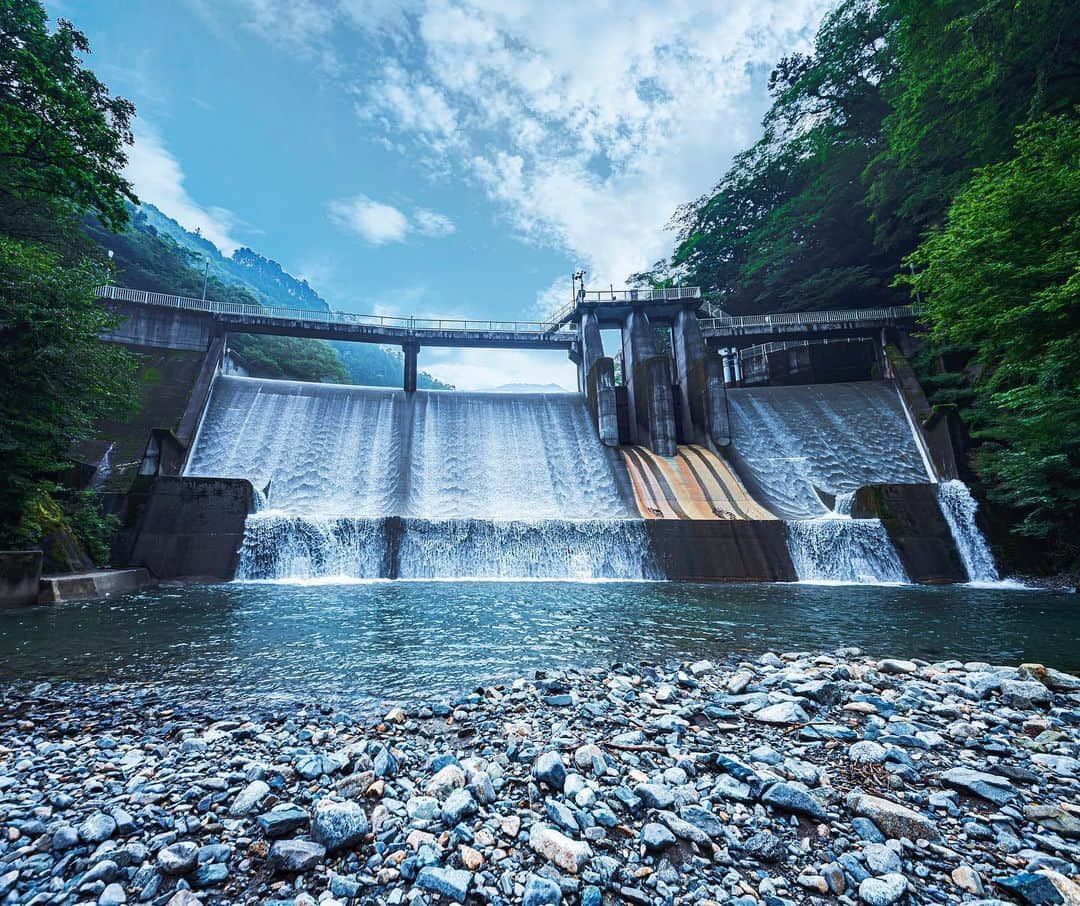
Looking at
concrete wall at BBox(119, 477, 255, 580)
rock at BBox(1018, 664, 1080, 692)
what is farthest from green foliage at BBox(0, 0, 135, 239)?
rock at BBox(1018, 664, 1080, 692)

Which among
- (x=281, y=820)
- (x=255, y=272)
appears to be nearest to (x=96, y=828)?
(x=281, y=820)

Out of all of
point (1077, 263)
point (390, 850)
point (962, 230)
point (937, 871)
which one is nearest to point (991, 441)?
point (962, 230)

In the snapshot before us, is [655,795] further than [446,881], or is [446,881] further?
[655,795]

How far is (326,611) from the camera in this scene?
779cm

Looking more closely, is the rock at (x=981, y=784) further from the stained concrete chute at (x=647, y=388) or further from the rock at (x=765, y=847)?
the stained concrete chute at (x=647, y=388)

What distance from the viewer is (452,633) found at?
619cm

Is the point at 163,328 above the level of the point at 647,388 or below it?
above

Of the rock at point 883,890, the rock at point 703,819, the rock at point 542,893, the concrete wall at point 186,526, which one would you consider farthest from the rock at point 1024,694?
the concrete wall at point 186,526

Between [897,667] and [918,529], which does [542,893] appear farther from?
[918,529]

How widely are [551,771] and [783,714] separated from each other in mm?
1719

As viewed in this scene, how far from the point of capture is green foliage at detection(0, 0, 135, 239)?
9.60 meters

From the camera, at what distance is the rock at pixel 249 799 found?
2.01 metres

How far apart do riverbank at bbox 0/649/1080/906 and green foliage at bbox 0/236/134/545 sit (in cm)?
747

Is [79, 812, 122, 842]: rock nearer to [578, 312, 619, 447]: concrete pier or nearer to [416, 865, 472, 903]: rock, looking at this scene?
[416, 865, 472, 903]: rock
